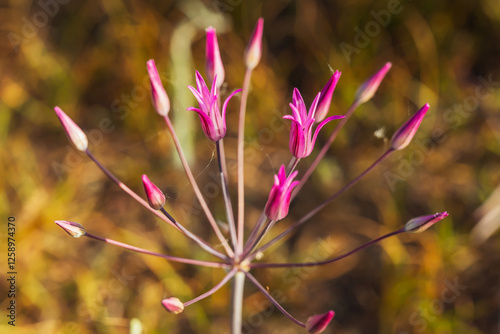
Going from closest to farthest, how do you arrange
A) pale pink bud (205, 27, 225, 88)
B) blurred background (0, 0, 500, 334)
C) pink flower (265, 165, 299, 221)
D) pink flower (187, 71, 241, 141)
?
pink flower (265, 165, 299, 221)
pink flower (187, 71, 241, 141)
pale pink bud (205, 27, 225, 88)
blurred background (0, 0, 500, 334)

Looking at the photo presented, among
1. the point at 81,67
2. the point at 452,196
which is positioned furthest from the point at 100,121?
the point at 452,196

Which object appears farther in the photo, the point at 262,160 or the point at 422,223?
the point at 262,160

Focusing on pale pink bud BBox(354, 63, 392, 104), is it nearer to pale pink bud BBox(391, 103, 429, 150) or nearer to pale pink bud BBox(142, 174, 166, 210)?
pale pink bud BBox(391, 103, 429, 150)

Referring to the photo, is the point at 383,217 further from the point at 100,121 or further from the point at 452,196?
the point at 100,121

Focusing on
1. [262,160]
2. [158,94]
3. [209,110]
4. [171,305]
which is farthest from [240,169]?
[262,160]

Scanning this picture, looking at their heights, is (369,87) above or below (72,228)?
above

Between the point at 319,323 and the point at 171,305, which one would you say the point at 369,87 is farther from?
the point at 171,305

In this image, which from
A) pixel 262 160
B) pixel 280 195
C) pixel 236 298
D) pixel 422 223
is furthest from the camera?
pixel 262 160

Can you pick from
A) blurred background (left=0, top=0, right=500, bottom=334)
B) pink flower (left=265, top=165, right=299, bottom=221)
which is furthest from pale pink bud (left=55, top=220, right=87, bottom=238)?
blurred background (left=0, top=0, right=500, bottom=334)
